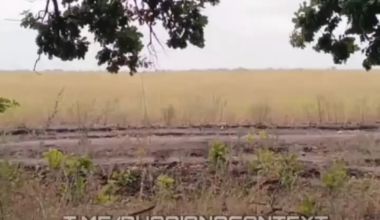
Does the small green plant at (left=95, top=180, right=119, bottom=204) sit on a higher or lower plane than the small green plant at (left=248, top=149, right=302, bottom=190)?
lower

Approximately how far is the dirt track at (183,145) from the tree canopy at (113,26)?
1.17 m

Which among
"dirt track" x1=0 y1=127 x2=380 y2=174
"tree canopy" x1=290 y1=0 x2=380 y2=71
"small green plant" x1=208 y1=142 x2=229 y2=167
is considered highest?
"tree canopy" x1=290 y1=0 x2=380 y2=71

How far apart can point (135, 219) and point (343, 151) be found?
266 inches

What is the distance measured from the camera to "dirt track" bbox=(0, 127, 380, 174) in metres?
8.88

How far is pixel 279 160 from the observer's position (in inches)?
211

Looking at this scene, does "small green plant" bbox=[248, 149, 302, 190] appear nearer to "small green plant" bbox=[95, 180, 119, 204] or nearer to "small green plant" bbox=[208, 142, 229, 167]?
"small green plant" bbox=[208, 142, 229, 167]

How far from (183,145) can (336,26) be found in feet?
16.4

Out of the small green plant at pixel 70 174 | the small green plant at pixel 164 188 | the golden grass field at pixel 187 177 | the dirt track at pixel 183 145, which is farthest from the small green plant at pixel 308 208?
the dirt track at pixel 183 145

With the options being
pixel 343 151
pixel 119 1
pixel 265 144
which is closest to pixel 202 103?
pixel 343 151

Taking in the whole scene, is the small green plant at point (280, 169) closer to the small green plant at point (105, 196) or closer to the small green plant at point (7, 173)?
the small green plant at point (105, 196)

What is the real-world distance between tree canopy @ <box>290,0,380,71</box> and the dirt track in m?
1.61

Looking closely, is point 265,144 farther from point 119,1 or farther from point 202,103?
point 202,103

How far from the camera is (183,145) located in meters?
11.3

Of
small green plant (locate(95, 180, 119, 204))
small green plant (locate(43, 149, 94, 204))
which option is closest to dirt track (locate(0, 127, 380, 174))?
small green plant (locate(95, 180, 119, 204))
